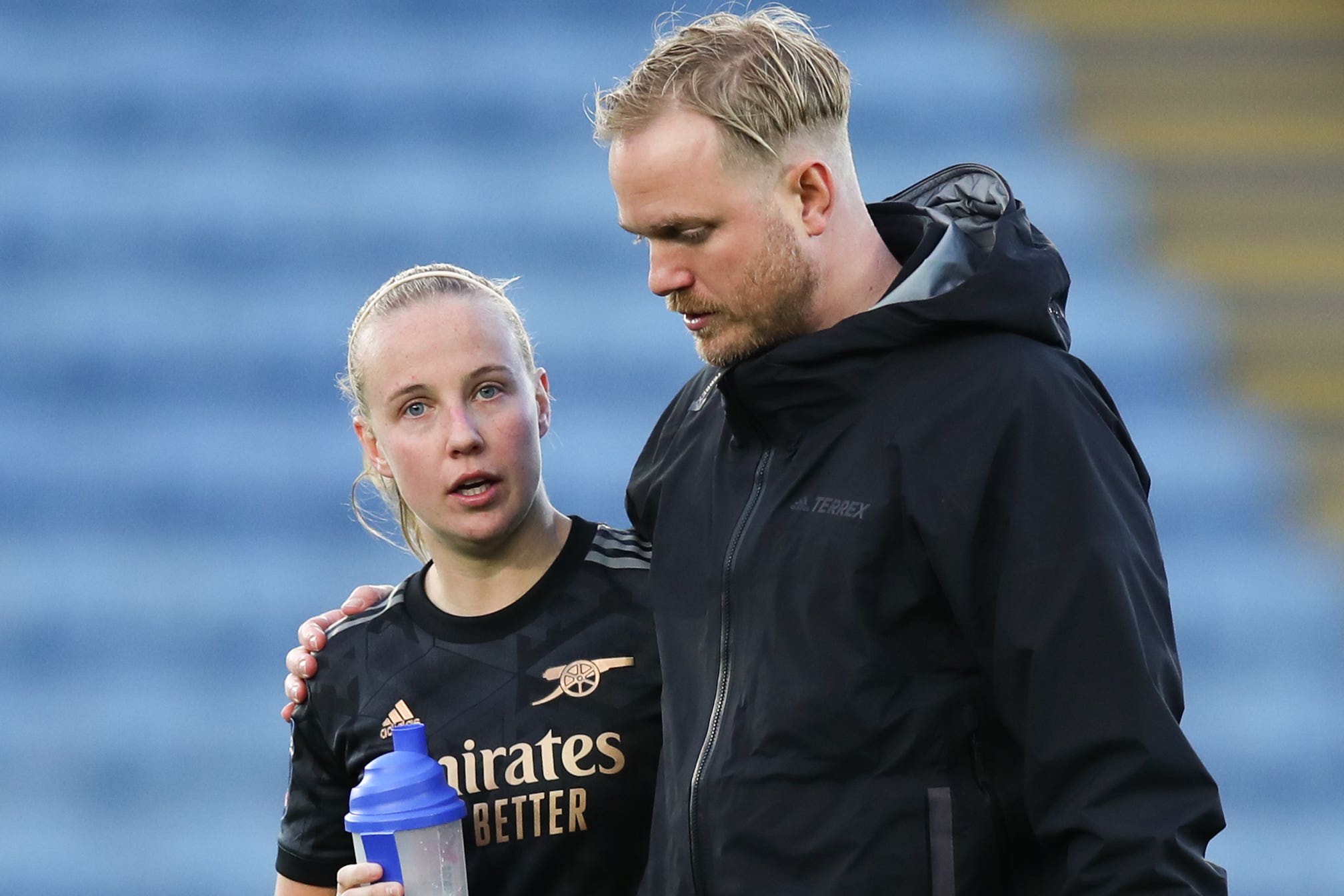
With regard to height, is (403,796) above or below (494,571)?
below

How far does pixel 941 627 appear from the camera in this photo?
4.13ft

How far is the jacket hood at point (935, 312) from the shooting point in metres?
1.27

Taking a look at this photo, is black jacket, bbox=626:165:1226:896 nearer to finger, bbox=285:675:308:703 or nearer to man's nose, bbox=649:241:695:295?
man's nose, bbox=649:241:695:295

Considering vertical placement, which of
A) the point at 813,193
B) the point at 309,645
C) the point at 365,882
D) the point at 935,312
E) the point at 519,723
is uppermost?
the point at 813,193

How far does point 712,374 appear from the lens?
1607 mm

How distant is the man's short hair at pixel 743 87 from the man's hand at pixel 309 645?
678 mm

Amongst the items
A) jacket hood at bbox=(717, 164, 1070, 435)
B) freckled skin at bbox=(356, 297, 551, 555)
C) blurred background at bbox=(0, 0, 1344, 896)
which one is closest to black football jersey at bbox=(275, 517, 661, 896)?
freckled skin at bbox=(356, 297, 551, 555)

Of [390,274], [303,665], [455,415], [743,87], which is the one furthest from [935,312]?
[390,274]

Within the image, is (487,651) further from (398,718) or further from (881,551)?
(881,551)

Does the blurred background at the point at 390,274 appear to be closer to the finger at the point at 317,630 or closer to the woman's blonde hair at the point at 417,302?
the finger at the point at 317,630

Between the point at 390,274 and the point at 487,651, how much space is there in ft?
7.42

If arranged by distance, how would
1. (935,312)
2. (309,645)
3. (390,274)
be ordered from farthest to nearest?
(390,274) < (309,645) < (935,312)

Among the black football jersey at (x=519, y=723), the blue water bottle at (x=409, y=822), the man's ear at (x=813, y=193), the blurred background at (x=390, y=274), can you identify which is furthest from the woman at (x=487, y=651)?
the blurred background at (x=390, y=274)

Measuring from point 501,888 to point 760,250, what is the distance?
727 millimetres
